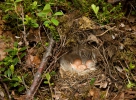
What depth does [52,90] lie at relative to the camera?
2541 millimetres

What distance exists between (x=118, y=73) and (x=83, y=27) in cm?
68

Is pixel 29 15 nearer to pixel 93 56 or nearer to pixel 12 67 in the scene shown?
pixel 12 67

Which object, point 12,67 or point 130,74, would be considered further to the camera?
point 130,74

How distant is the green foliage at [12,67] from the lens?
7.82 ft

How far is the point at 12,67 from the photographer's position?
7.68 ft

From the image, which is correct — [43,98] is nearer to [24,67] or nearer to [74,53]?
[24,67]

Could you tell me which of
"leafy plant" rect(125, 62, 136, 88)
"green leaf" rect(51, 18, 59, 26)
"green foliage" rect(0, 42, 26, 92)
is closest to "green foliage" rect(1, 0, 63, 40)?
"green leaf" rect(51, 18, 59, 26)

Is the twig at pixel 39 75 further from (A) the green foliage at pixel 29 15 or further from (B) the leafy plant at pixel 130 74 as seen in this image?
(B) the leafy plant at pixel 130 74

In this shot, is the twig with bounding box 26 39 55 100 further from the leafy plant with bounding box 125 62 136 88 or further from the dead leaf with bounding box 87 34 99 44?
the leafy plant with bounding box 125 62 136 88

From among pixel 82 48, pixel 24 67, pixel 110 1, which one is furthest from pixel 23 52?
pixel 110 1

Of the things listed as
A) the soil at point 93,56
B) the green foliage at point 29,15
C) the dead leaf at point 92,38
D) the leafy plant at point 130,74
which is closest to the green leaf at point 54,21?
the green foliage at point 29,15

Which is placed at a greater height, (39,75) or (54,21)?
(54,21)

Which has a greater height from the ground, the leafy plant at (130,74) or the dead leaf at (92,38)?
the dead leaf at (92,38)

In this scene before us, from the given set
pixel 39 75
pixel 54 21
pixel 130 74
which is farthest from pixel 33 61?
pixel 130 74
